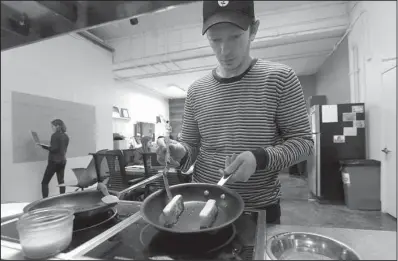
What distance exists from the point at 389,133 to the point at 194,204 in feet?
5.13

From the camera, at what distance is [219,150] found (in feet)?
2.69

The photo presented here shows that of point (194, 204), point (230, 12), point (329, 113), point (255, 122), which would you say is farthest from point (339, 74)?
point (194, 204)

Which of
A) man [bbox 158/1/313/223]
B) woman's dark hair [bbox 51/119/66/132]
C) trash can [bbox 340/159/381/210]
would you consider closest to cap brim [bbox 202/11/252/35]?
man [bbox 158/1/313/223]

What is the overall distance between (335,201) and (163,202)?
335cm

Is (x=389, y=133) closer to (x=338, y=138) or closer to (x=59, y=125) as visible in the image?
(x=338, y=138)

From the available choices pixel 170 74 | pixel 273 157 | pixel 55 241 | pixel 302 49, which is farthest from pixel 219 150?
pixel 170 74

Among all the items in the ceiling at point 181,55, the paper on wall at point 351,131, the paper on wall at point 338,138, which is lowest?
the paper on wall at point 338,138

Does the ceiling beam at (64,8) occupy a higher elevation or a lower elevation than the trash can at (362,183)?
higher

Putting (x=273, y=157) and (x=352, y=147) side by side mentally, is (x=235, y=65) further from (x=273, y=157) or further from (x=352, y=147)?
(x=352, y=147)

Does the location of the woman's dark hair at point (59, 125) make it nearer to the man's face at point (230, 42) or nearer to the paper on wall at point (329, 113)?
the man's face at point (230, 42)

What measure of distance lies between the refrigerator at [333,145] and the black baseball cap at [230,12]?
2.95 m

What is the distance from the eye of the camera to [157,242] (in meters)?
0.46

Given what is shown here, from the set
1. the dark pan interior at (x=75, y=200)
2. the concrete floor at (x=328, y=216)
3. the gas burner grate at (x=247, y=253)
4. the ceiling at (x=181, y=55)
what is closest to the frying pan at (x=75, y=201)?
the dark pan interior at (x=75, y=200)

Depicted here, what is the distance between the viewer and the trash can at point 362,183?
2.53 meters
